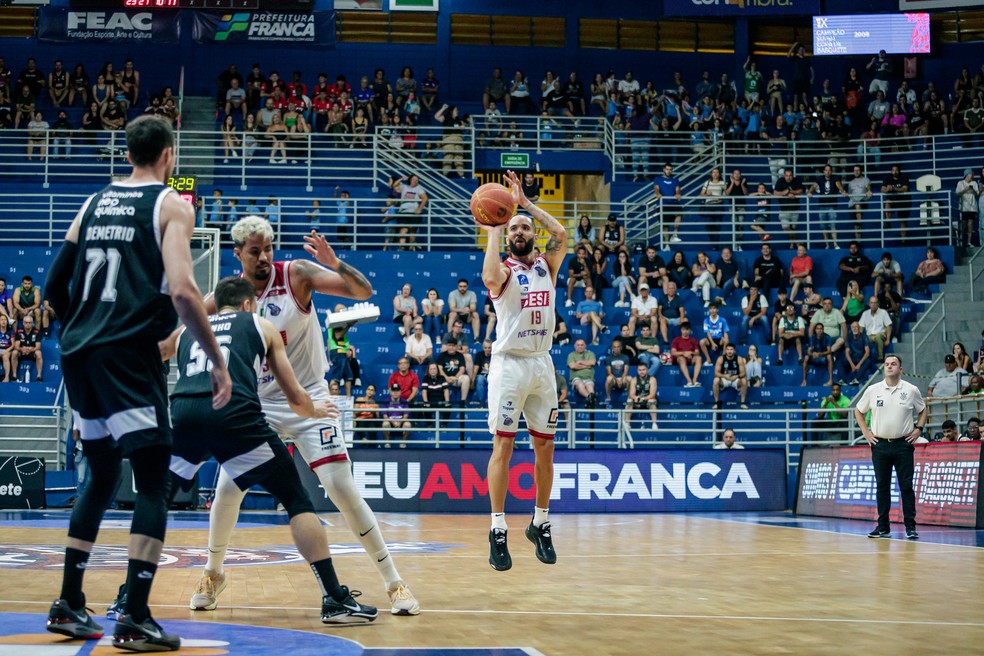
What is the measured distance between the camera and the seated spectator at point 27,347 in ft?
71.1

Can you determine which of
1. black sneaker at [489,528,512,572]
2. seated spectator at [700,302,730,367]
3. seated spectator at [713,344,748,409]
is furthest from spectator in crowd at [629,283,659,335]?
black sneaker at [489,528,512,572]

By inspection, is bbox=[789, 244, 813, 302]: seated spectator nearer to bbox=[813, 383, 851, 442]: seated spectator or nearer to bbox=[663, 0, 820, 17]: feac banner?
bbox=[813, 383, 851, 442]: seated spectator

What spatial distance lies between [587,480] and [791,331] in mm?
6390

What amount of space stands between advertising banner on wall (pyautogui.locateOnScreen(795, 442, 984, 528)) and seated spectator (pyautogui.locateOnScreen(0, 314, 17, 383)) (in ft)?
48.5

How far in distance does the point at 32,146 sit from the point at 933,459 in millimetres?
21205

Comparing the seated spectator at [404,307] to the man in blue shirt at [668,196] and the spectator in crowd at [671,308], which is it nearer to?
the spectator in crowd at [671,308]

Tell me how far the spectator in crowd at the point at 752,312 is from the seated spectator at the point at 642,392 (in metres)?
3.02

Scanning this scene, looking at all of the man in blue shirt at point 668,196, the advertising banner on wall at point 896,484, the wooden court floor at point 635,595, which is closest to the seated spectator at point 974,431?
the advertising banner on wall at point 896,484

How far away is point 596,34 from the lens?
3309cm

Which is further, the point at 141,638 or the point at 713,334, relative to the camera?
the point at 713,334

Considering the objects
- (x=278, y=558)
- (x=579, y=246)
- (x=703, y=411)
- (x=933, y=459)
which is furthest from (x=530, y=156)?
(x=278, y=558)

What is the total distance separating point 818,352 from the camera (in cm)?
2289

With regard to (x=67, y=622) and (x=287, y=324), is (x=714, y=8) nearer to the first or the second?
(x=287, y=324)

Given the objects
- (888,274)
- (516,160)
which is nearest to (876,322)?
(888,274)
